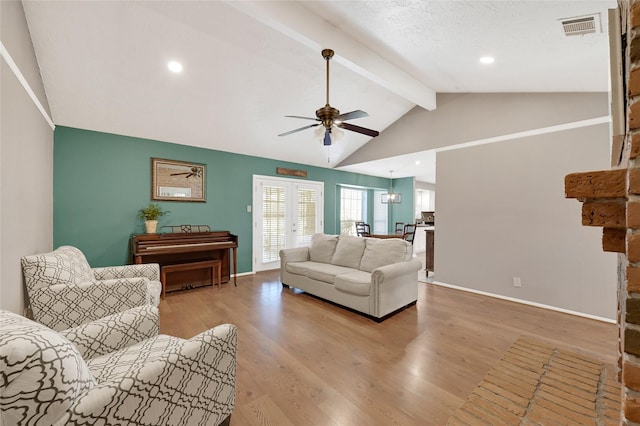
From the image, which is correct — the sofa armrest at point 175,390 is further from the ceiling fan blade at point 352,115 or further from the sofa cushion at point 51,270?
the ceiling fan blade at point 352,115

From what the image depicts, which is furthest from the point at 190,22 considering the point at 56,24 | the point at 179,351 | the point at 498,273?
the point at 498,273

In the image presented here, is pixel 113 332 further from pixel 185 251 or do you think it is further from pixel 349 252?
pixel 349 252

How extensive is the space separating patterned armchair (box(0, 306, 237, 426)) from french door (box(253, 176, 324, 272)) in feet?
13.0

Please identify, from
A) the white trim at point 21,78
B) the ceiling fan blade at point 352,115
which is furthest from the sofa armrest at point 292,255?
the white trim at point 21,78

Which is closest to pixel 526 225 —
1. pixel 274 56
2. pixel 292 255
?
pixel 292 255

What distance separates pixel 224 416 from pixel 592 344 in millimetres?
3285

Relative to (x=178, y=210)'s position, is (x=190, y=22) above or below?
above

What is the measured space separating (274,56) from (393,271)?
115 inches

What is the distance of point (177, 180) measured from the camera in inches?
182

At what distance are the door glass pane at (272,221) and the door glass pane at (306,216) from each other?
1.47ft

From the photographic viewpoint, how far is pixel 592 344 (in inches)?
100

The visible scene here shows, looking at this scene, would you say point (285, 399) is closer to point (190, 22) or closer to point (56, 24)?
point (190, 22)

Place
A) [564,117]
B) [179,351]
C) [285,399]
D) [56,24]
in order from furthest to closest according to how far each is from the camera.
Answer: [564,117]
[56,24]
[285,399]
[179,351]

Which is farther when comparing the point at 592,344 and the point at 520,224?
the point at 520,224
